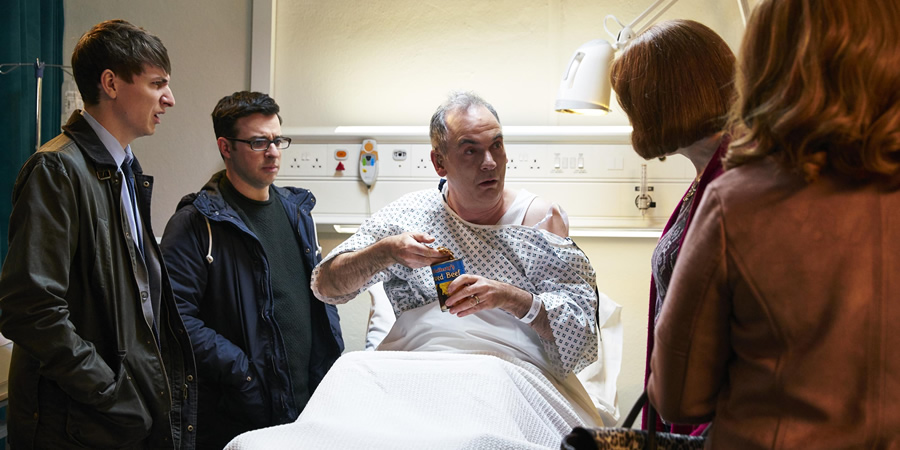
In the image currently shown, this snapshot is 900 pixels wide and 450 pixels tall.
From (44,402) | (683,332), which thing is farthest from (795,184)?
(44,402)

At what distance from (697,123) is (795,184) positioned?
554 millimetres

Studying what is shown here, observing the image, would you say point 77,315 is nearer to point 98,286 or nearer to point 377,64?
point 98,286

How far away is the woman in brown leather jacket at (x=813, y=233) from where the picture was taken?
735mm

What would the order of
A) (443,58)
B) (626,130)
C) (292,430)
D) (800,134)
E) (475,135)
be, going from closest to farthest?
1. (800,134)
2. (292,430)
3. (475,135)
4. (626,130)
5. (443,58)

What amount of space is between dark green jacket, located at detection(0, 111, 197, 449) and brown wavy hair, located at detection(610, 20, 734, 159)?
135 centimetres

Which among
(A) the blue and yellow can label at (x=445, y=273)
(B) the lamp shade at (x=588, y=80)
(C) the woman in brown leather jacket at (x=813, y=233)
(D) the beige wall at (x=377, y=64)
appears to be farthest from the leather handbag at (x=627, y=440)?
(D) the beige wall at (x=377, y=64)

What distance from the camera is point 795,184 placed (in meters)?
0.77

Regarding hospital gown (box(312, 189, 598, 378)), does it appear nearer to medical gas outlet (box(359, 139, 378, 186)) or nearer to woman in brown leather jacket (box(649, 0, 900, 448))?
medical gas outlet (box(359, 139, 378, 186))

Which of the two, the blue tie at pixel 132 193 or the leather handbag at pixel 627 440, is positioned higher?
the blue tie at pixel 132 193

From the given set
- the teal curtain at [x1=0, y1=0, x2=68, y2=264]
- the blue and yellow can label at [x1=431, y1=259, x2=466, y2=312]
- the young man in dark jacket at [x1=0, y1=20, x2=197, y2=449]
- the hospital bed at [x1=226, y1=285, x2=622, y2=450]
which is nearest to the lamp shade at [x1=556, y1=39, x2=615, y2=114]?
the hospital bed at [x1=226, y1=285, x2=622, y2=450]

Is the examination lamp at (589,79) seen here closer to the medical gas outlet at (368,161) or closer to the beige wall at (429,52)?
the beige wall at (429,52)

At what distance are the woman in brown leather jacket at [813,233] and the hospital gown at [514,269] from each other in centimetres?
107

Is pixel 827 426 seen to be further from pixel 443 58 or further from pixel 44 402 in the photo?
pixel 443 58

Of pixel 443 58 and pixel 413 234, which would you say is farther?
pixel 443 58
